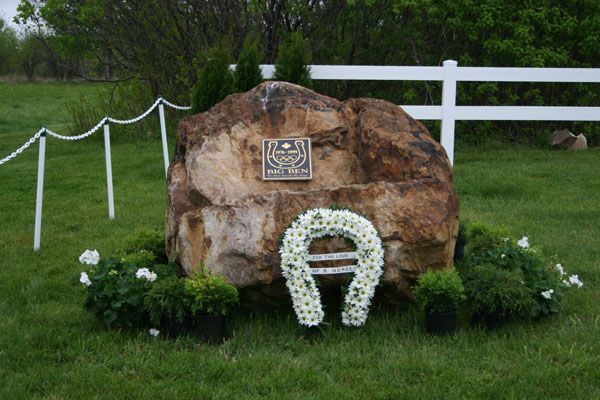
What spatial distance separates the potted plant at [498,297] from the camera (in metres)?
5.04

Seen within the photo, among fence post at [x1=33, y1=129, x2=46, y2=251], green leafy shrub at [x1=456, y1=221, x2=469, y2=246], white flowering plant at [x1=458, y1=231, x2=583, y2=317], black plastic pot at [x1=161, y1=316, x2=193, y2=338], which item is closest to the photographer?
black plastic pot at [x1=161, y1=316, x2=193, y2=338]

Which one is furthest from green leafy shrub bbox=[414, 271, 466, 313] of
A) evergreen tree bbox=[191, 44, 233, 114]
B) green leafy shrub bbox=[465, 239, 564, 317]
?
evergreen tree bbox=[191, 44, 233, 114]

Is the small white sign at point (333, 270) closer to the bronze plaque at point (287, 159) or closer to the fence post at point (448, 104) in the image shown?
the bronze plaque at point (287, 159)

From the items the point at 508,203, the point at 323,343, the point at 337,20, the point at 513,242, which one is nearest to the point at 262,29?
the point at 337,20

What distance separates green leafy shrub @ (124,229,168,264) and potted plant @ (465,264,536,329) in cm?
243

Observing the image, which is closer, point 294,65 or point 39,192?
point 39,192

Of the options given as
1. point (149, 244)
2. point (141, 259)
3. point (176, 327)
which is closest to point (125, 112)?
point (149, 244)

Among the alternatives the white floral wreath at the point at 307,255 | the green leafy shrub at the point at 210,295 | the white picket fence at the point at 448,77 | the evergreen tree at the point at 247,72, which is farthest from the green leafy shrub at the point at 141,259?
the white picket fence at the point at 448,77

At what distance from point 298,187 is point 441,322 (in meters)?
1.45

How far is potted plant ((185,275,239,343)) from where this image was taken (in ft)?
16.1

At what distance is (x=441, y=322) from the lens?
5.05 metres

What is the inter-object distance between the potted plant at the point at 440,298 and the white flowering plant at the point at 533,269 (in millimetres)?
421

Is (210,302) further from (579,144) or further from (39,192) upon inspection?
(579,144)

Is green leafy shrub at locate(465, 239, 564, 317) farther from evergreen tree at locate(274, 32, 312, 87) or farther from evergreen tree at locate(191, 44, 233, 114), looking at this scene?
evergreen tree at locate(274, 32, 312, 87)
